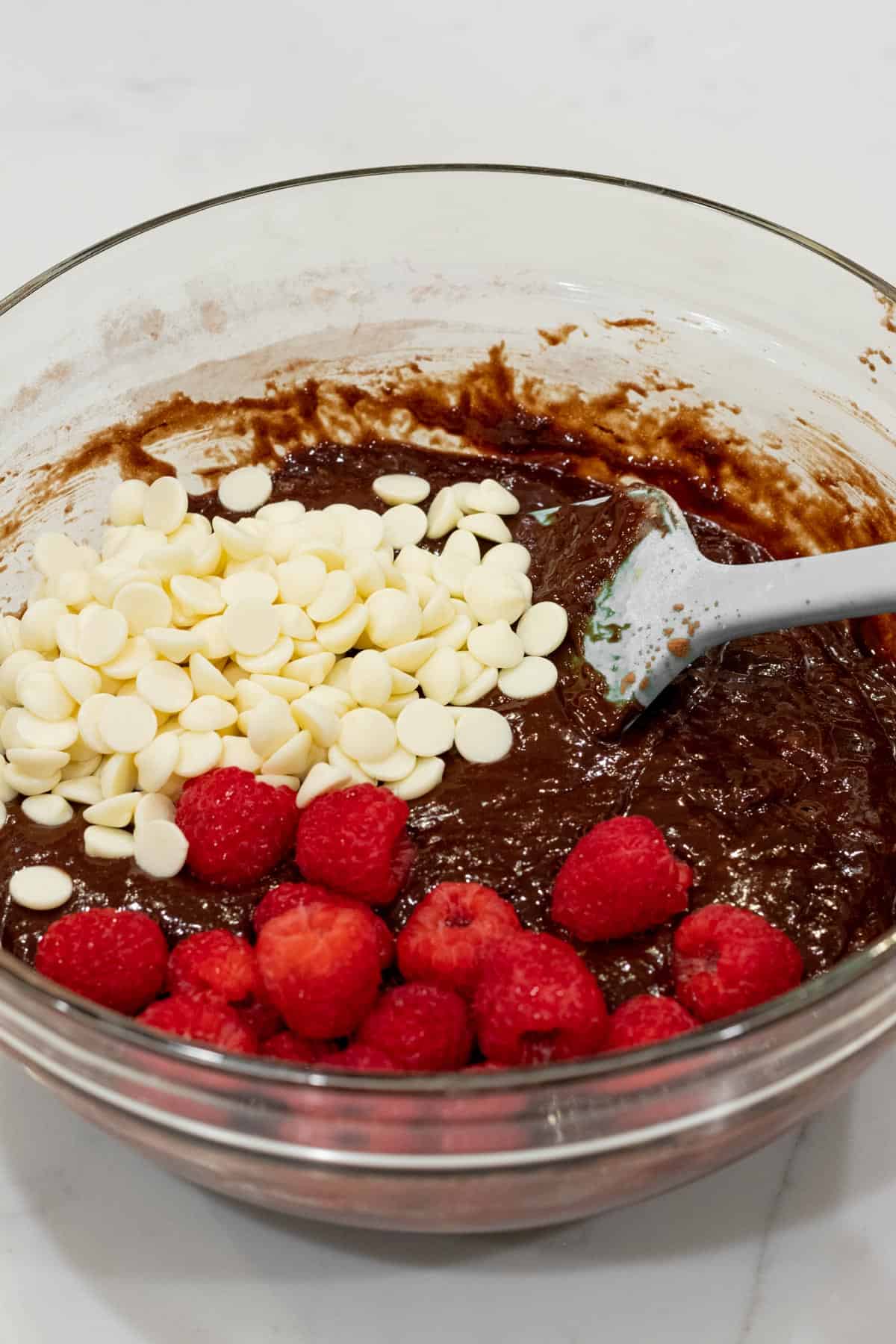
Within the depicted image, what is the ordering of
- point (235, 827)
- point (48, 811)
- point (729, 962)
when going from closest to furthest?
point (729, 962)
point (235, 827)
point (48, 811)

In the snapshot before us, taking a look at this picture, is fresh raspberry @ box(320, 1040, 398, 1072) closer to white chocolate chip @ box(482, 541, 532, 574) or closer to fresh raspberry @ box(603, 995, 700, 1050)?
fresh raspberry @ box(603, 995, 700, 1050)

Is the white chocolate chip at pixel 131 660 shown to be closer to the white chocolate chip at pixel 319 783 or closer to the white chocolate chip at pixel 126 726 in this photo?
the white chocolate chip at pixel 126 726

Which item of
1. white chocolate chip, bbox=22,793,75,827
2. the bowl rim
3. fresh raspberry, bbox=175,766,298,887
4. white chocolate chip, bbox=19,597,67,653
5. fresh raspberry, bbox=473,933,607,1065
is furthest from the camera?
white chocolate chip, bbox=19,597,67,653

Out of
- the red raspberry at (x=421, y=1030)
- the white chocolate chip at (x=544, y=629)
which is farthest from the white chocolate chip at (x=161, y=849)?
the white chocolate chip at (x=544, y=629)

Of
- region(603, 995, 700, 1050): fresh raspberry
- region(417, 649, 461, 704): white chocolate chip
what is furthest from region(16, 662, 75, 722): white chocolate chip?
region(603, 995, 700, 1050): fresh raspberry

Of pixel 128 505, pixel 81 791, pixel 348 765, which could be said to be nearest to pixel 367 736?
pixel 348 765

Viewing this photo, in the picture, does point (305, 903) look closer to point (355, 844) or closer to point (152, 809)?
point (355, 844)
